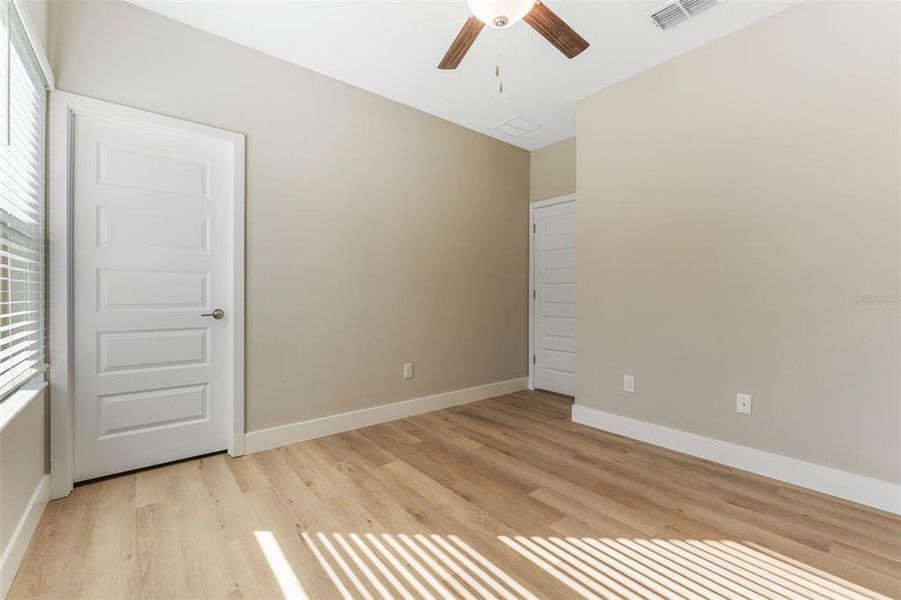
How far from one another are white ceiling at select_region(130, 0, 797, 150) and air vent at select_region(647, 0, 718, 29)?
56mm

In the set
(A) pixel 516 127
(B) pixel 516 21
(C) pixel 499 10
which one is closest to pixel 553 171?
(A) pixel 516 127

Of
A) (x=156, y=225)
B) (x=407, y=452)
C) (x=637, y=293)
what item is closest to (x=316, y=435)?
(x=407, y=452)

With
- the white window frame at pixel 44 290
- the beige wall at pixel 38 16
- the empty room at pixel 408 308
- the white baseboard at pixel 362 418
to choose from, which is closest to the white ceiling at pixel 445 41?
the empty room at pixel 408 308

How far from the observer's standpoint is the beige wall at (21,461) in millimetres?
1473

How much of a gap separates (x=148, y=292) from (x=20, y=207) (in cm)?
73

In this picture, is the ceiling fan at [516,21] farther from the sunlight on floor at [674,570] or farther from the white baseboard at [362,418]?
the white baseboard at [362,418]

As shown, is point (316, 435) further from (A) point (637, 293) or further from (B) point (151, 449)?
(A) point (637, 293)

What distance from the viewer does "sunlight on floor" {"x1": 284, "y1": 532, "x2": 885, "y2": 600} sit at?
1460 mm

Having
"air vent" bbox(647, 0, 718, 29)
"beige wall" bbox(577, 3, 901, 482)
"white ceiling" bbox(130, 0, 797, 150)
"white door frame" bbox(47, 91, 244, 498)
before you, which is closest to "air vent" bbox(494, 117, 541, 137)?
"white ceiling" bbox(130, 0, 797, 150)

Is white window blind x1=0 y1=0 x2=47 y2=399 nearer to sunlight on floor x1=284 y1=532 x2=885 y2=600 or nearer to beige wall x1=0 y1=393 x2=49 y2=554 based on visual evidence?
beige wall x1=0 y1=393 x2=49 y2=554

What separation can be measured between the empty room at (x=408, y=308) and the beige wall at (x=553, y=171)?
689 millimetres

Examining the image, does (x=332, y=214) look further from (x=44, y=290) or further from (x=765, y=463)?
(x=765, y=463)

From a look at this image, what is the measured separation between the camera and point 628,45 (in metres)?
2.66

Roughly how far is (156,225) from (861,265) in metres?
4.00
